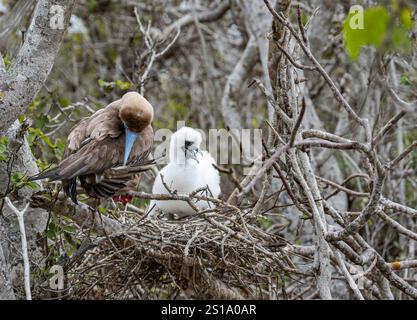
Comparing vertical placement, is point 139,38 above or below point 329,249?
above

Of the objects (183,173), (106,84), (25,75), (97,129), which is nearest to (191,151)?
(183,173)

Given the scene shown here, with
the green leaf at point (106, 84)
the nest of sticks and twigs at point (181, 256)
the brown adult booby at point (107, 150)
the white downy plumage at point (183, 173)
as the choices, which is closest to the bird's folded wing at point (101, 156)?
the brown adult booby at point (107, 150)

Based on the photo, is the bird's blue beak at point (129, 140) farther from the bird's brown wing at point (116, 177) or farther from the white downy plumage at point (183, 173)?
the white downy plumage at point (183, 173)

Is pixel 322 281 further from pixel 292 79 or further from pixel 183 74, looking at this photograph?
pixel 183 74

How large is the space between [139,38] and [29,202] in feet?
14.9

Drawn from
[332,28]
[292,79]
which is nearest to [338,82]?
[332,28]

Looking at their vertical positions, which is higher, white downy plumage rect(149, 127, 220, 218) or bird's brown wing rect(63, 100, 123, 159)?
bird's brown wing rect(63, 100, 123, 159)

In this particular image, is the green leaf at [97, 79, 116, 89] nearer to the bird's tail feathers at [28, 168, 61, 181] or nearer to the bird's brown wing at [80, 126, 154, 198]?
the bird's brown wing at [80, 126, 154, 198]

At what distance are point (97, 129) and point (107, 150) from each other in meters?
0.21

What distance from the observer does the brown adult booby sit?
12.8 ft

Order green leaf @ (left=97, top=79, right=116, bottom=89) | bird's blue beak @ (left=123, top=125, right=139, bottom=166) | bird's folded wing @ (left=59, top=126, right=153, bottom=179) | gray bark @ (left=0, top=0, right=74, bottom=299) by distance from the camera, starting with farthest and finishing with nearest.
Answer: green leaf @ (left=97, top=79, right=116, bottom=89)
bird's blue beak @ (left=123, top=125, right=139, bottom=166)
bird's folded wing @ (left=59, top=126, right=153, bottom=179)
gray bark @ (left=0, top=0, right=74, bottom=299)

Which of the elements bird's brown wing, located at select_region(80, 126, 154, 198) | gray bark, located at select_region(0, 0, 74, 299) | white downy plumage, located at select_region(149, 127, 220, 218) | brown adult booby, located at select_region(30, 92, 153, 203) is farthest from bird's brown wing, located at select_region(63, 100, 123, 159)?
white downy plumage, located at select_region(149, 127, 220, 218)

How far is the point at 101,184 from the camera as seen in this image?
400 centimetres

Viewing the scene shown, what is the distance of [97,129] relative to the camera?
4.36m
